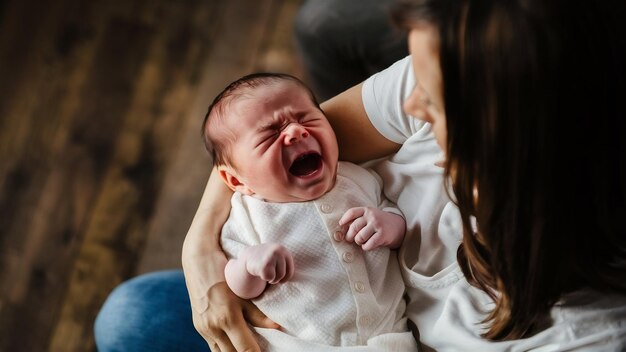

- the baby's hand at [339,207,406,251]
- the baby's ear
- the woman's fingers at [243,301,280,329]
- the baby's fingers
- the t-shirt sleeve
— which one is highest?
the t-shirt sleeve

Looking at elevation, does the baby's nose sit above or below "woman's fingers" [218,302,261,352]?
above

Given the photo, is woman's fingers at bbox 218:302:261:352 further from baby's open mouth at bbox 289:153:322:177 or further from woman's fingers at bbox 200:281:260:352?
baby's open mouth at bbox 289:153:322:177

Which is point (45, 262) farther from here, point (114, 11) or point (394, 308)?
point (394, 308)

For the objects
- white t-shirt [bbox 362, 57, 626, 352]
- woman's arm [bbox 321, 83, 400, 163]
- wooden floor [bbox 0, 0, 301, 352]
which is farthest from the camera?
wooden floor [bbox 0, 0, 301, 352]

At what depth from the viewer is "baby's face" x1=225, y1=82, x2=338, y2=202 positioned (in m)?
0.98

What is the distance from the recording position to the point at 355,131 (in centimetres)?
107

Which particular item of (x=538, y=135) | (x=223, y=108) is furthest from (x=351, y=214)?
(x=538, y=135)

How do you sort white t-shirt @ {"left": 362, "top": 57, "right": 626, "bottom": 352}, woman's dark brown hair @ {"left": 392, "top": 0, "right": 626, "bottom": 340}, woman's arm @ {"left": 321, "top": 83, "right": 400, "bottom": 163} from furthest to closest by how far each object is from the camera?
woman's arm @ {"left": 321, "top": 83, "right": 400, "bottom": 163}
white t-shirt @ {"left": 362, "top": 57, "right": 626, "bottom": 352}
woman's dark brown hair @ {"left": 392, "top": 0, "right": 626, "bottom": 340}

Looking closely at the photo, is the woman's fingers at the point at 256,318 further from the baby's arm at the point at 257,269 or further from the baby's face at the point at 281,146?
the baby's face at the point at 281,146

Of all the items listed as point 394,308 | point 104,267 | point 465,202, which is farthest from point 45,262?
point 465,202

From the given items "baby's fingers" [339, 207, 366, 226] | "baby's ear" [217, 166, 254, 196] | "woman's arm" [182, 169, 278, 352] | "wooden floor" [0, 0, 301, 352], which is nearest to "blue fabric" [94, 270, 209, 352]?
"woman's arm" [182, 169, 278, 352]

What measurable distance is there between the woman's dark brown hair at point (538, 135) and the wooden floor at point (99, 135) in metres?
1.16

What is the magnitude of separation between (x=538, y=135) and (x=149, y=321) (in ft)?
2.48

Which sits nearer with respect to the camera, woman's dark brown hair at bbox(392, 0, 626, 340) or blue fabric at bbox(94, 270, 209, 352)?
woman's dark brown hair at bbox(392, 0, 626, 340)
